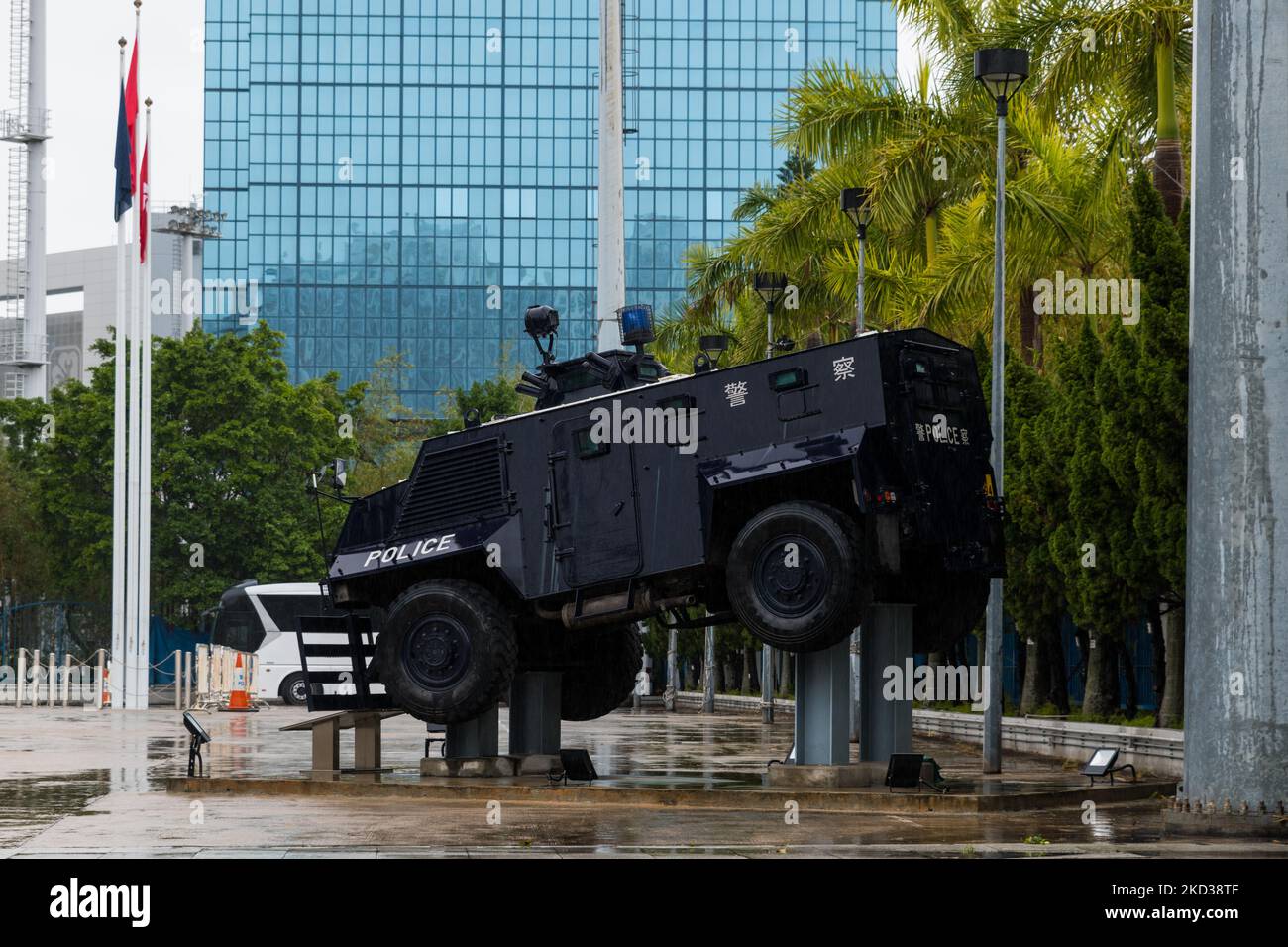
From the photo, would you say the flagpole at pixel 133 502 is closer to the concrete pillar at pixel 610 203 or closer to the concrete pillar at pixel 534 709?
the concrete pillar at pixel 610 203

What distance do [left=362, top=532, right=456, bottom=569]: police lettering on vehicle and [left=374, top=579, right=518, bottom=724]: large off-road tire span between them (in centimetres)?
31

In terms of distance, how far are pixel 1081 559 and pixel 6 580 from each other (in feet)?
160

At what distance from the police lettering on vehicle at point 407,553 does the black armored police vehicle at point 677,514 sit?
3cm

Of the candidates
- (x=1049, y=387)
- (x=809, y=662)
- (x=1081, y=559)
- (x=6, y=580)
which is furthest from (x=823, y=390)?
(x=6, y=580)

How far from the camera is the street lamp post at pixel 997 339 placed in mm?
21844

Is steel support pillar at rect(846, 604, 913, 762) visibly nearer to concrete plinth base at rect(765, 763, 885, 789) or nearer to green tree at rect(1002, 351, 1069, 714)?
concrete plinth base at rect(765, 763, 885, 789)

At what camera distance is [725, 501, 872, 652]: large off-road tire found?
52.2 ft

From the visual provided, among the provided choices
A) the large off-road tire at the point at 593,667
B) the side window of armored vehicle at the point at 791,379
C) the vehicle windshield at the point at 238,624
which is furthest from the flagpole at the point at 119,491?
the side window of armored vehicle at the point at 791,379

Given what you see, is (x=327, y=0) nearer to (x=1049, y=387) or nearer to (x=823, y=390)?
(x=1049, y=387)

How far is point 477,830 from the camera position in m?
14.7

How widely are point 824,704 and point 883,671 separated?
0.62 meters

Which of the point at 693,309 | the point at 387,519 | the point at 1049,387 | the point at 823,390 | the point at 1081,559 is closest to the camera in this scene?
the point at 823,390

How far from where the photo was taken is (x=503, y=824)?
15.3m

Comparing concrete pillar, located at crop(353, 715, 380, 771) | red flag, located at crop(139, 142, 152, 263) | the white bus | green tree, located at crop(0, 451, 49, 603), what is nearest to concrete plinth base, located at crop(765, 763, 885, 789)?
concrete pillar, located at crop(353, 715, 380, 771)
